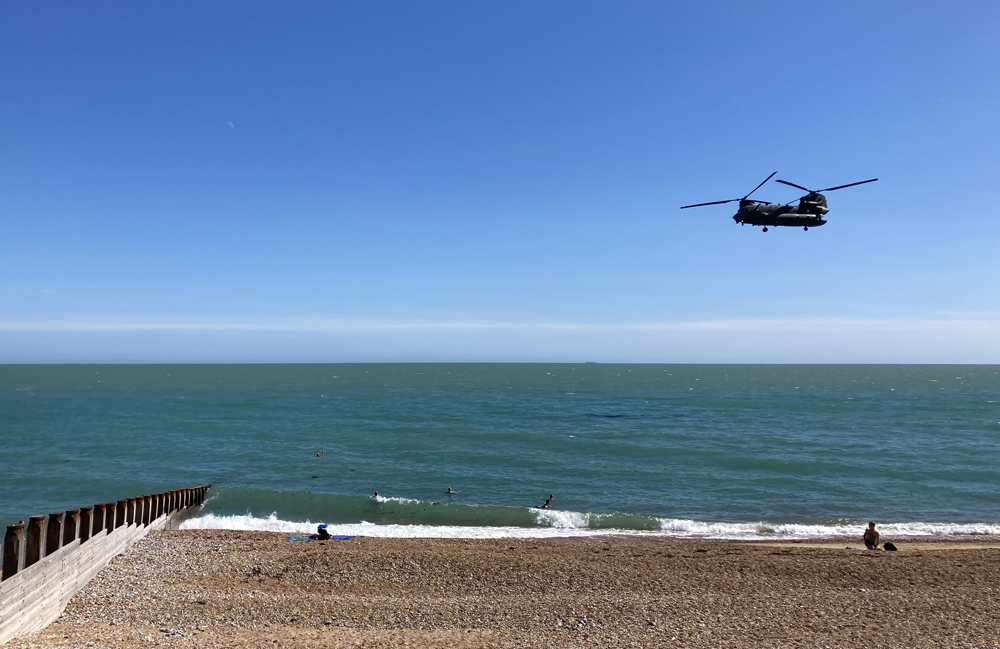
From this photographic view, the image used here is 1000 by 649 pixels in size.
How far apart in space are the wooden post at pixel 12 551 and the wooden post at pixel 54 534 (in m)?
1.34

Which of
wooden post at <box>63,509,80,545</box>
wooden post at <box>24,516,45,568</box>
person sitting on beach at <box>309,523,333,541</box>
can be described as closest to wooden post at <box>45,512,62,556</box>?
wooden post at <box>63,509,80,545</box>

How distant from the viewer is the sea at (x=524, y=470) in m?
25.5

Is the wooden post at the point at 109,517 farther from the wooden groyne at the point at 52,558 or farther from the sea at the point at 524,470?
the sea at the point at 524,470

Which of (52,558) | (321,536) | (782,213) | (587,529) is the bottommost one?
(587,529)

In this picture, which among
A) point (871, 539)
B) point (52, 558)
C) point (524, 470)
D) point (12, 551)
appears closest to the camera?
point (12, 551)

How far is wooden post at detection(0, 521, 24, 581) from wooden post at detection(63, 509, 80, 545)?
244 centimetres

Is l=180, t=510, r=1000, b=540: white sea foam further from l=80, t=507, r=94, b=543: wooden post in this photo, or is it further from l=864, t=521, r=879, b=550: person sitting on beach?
l=80, t=507, r=94, b=543: wooden post

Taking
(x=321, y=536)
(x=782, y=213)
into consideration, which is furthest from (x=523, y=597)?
(x=782, y=213)

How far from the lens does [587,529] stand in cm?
2448

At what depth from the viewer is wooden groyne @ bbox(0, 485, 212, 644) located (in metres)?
9.16

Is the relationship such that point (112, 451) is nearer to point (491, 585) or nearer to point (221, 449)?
point (221, 449)

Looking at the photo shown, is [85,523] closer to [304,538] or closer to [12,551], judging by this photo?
[12,551]

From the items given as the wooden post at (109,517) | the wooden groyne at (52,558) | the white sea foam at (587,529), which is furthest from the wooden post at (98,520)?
the white sea foam at (587,529)

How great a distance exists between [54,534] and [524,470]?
26.6 m
